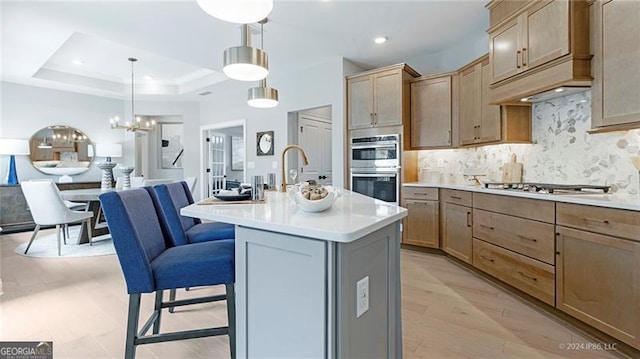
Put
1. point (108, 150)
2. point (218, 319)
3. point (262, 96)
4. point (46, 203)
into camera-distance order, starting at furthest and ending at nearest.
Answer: point (108, 150) < point (46, 203) < point (262, 96) < point (218, 319)

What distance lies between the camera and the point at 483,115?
3514 mm

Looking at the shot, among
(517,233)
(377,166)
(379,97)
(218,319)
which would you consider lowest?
(218,319)

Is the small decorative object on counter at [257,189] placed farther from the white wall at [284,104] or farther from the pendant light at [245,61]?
the white wall at [284,104]

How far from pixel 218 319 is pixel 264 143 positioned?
3705 mm

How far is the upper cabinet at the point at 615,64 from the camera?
1.90 meters

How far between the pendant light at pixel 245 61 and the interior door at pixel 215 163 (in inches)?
205

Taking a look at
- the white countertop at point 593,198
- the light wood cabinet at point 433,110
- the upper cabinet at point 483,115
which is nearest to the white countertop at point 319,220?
the white countertop at point 593,198

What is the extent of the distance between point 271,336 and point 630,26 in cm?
268

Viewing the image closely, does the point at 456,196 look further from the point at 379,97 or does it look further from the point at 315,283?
the point at 315,283

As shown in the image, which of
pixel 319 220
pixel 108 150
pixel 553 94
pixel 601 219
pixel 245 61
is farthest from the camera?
pixel 108 150

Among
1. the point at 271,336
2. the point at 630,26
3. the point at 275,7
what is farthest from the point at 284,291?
the point at 275,7

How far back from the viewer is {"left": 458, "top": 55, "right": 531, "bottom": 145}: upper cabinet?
324 centimetres

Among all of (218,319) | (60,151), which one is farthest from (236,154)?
(218,319)

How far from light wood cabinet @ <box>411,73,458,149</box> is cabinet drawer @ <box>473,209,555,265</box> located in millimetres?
1321
